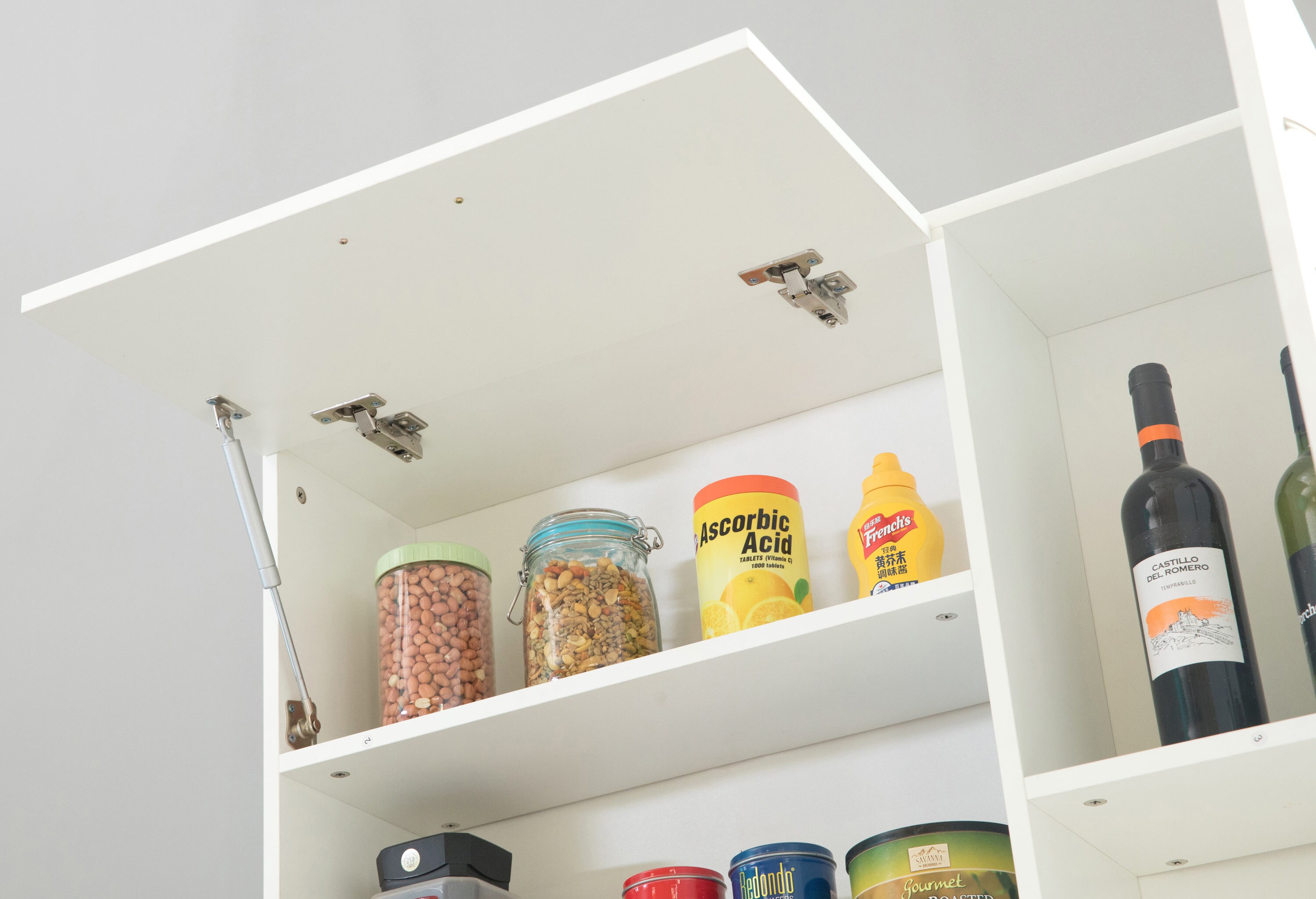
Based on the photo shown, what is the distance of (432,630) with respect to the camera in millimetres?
1362

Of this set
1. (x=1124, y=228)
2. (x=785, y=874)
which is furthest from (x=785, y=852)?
(x=1124, y=228)

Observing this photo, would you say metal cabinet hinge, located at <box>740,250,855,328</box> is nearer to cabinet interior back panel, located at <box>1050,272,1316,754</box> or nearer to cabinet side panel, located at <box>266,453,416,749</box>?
cabinet interior back panel, located at <box>1050,272,1316,754</box>

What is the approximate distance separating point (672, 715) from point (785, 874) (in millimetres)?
177

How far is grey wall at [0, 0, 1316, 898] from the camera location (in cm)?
162

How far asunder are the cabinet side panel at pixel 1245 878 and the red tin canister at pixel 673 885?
0.37 meters

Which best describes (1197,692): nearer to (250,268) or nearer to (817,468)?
(817,468)

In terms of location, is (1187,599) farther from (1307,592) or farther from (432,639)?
(432,639)

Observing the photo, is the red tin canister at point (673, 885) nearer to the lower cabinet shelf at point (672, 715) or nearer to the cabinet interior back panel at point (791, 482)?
the lower cabinet shelf at point (672, 715)

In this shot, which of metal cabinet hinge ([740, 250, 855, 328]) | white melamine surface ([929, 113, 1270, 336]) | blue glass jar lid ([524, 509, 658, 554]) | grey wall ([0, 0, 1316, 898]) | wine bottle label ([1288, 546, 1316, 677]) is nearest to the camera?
wine bottle label ([1288, 546, 1316, 677])

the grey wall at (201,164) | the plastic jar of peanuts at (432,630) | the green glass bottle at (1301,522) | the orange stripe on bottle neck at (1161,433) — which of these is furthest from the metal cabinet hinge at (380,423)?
the green glass bottle at (1301,522)

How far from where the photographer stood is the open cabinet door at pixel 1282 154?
676 mm

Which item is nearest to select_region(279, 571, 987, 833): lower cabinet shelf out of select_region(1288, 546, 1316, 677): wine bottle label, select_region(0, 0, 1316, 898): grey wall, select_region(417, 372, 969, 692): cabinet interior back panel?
select_region(417, 372, 969, 692): cabinet interior back panel

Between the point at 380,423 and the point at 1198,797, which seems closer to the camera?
the point at 1198,797

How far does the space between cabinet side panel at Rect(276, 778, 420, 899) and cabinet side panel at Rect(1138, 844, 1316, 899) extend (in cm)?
72
